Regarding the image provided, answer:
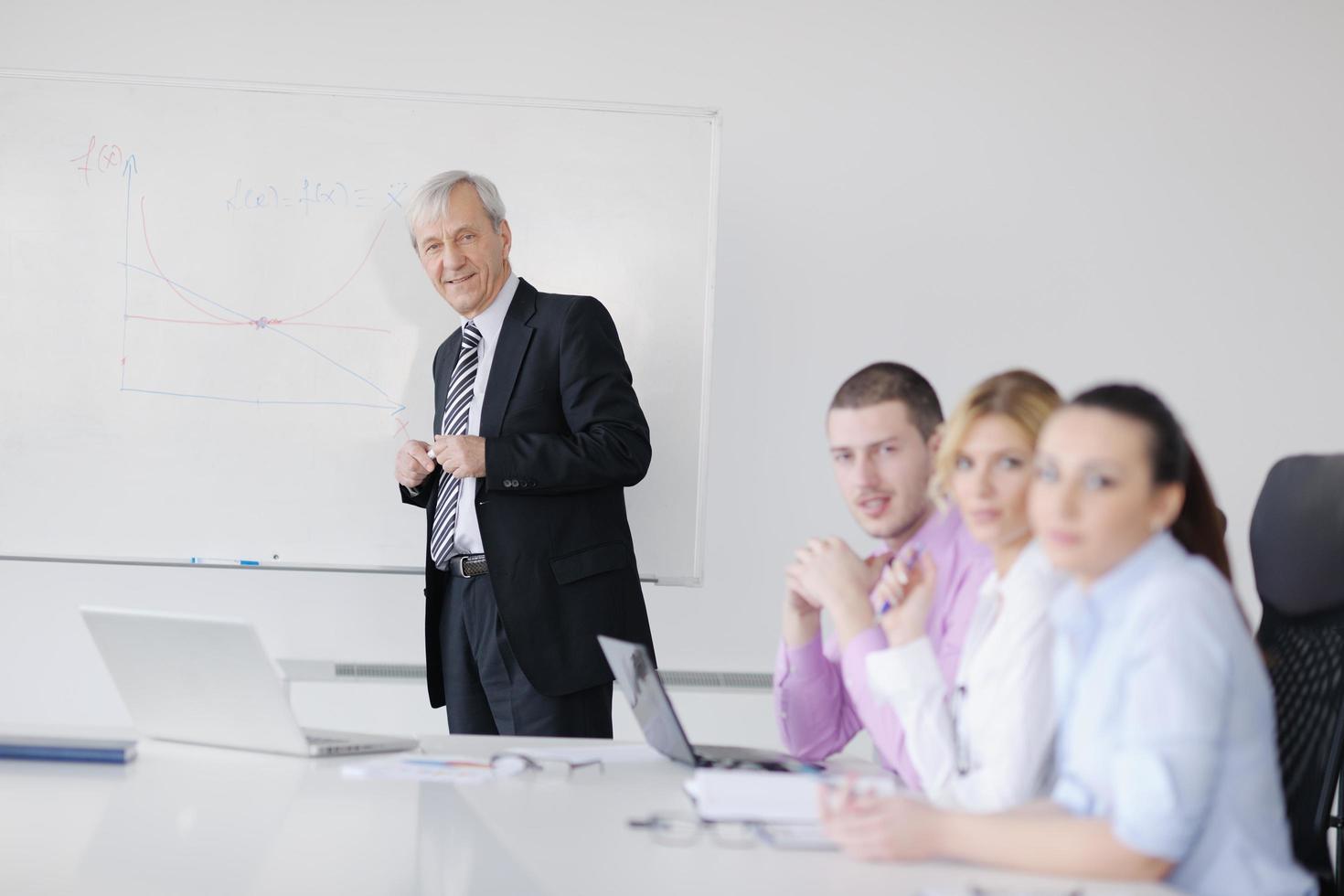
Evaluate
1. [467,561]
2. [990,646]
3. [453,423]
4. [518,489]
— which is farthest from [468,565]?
[990,646]

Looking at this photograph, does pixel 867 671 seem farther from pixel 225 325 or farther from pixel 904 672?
pixel 225 325

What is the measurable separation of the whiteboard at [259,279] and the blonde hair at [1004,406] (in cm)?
173

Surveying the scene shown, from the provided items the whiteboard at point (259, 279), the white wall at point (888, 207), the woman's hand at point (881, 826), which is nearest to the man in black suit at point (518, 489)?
the whiteboard at point (259, 279)

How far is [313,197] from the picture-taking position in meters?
3.15

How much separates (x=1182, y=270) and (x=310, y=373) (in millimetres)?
2314

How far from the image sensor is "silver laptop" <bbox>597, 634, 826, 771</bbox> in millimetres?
1636

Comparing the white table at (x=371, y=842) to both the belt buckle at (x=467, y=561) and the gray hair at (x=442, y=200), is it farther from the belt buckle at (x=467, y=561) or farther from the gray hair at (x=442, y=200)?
the gray hair at (x=442, y=200)

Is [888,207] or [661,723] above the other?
[888,207]

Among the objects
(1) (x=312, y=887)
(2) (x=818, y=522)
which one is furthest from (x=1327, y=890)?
(2) (x=818, y=522)

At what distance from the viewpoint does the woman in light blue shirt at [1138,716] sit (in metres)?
1.08

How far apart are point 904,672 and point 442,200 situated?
61.3 inches

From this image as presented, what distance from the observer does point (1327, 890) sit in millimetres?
1657

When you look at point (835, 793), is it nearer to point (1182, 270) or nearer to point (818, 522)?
point (818, 522)

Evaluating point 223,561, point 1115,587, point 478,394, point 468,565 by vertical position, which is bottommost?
point 223,561
